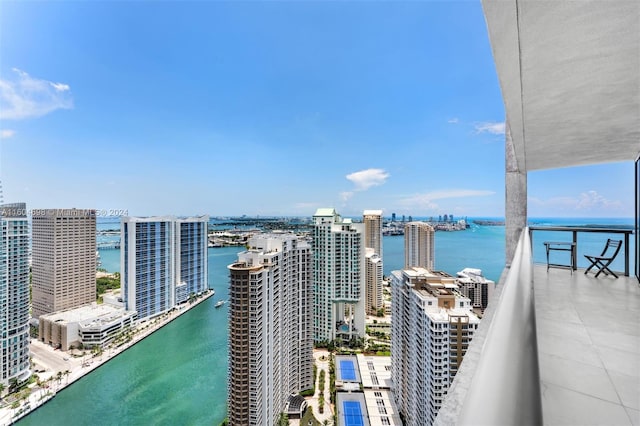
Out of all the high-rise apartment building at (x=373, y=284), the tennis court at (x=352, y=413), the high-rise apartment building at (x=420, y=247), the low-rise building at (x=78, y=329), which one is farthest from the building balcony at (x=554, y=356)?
the high-rise apartment building at (x=420, y=247)

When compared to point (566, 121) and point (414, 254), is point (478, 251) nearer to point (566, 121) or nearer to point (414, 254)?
point (414, 254)

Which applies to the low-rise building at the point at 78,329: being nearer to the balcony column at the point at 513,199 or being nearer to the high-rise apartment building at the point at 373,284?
the high-rise apartment building at the point at 373,284

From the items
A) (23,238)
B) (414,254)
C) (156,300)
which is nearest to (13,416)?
(23,238)

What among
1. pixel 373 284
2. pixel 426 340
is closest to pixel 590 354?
pixel 426 340

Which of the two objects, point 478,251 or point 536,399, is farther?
point 478,251

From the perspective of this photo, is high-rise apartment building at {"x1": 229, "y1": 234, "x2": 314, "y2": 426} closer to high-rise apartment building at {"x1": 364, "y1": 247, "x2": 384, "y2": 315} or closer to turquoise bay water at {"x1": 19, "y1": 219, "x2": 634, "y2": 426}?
turquoise bay water at {"x1": 19, "y1": 219, "x2": 634, "y2": 426}

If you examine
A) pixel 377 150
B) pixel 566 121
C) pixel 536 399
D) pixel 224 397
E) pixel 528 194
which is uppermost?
pixel 377 150

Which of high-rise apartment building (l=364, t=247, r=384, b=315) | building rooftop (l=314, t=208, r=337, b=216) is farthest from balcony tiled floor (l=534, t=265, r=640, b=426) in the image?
high-rise apartment building (l=364, t=247, r=384, b=315)
